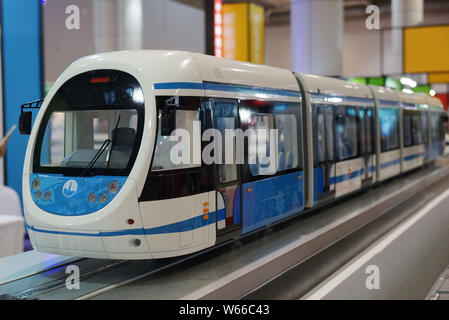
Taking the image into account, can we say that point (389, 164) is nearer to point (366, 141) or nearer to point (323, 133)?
point (366, 141)

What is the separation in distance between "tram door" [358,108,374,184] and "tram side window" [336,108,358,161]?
1.44ft

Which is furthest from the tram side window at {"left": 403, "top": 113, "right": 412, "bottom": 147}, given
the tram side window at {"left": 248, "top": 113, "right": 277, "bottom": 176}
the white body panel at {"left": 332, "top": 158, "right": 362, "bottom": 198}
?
the tram side window at {"left": 248, "top": 113, "right": 277, "bottom": 176}

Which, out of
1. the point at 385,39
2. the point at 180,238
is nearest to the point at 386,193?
the point at 180,238

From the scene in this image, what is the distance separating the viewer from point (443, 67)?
890 inches

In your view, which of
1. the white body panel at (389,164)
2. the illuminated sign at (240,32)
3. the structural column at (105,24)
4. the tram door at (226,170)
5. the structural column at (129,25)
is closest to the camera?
the tram door at (226,170)

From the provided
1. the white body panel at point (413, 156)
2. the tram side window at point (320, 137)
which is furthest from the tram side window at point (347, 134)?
the white body panel at point (413, 156)

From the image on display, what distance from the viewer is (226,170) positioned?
25.2ft

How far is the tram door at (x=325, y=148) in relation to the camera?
11.0m

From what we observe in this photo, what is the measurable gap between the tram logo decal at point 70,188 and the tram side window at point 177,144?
93 centimetres

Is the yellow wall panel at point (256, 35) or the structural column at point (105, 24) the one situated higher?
the structural column at point (105, 24)

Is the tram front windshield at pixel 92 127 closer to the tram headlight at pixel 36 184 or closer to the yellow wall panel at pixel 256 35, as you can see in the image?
the tram headlight at pixel 36 184

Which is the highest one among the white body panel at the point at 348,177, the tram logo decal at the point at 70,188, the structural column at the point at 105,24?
the structural column at the point at 105,24

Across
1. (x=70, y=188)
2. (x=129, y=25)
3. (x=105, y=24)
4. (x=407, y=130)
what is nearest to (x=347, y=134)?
(x=407, y=130)

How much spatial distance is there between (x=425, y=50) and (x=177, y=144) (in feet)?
60.6
